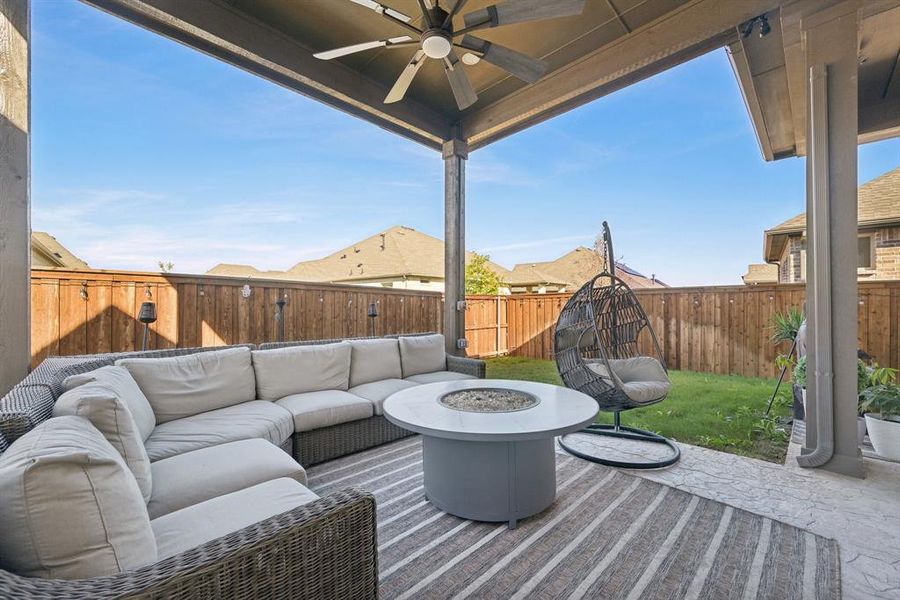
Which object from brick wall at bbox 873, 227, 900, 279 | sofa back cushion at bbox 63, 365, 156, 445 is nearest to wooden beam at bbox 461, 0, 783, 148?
sofa back cushion at bbox 63, 365, 156, 445

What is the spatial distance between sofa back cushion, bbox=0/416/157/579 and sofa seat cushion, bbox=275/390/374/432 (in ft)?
5.79

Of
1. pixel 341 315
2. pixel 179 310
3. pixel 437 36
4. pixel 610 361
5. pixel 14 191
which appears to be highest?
pixel 437 36

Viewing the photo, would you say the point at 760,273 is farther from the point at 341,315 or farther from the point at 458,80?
the point at 458,80

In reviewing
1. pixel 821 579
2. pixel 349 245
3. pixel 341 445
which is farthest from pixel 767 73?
pixel 349 245

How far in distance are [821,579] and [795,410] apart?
2.66m

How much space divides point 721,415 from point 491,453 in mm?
3104

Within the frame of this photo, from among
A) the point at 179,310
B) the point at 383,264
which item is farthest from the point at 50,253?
the point at 383,264

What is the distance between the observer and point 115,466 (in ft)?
3.07

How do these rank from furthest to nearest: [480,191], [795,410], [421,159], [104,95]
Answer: [480,191]
[421,159]
[104,95]
[795,410]

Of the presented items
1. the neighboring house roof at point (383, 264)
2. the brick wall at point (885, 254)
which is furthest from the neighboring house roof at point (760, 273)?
the brick wall at point (885, 254)

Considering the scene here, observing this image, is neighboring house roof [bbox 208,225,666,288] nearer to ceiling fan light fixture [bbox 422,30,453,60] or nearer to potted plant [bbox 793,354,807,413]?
potted plant [bbox 793,354,807,413]

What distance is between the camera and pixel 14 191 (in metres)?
2.07

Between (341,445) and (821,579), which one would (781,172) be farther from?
(341,445)

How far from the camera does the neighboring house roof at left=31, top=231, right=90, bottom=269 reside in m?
7.31
